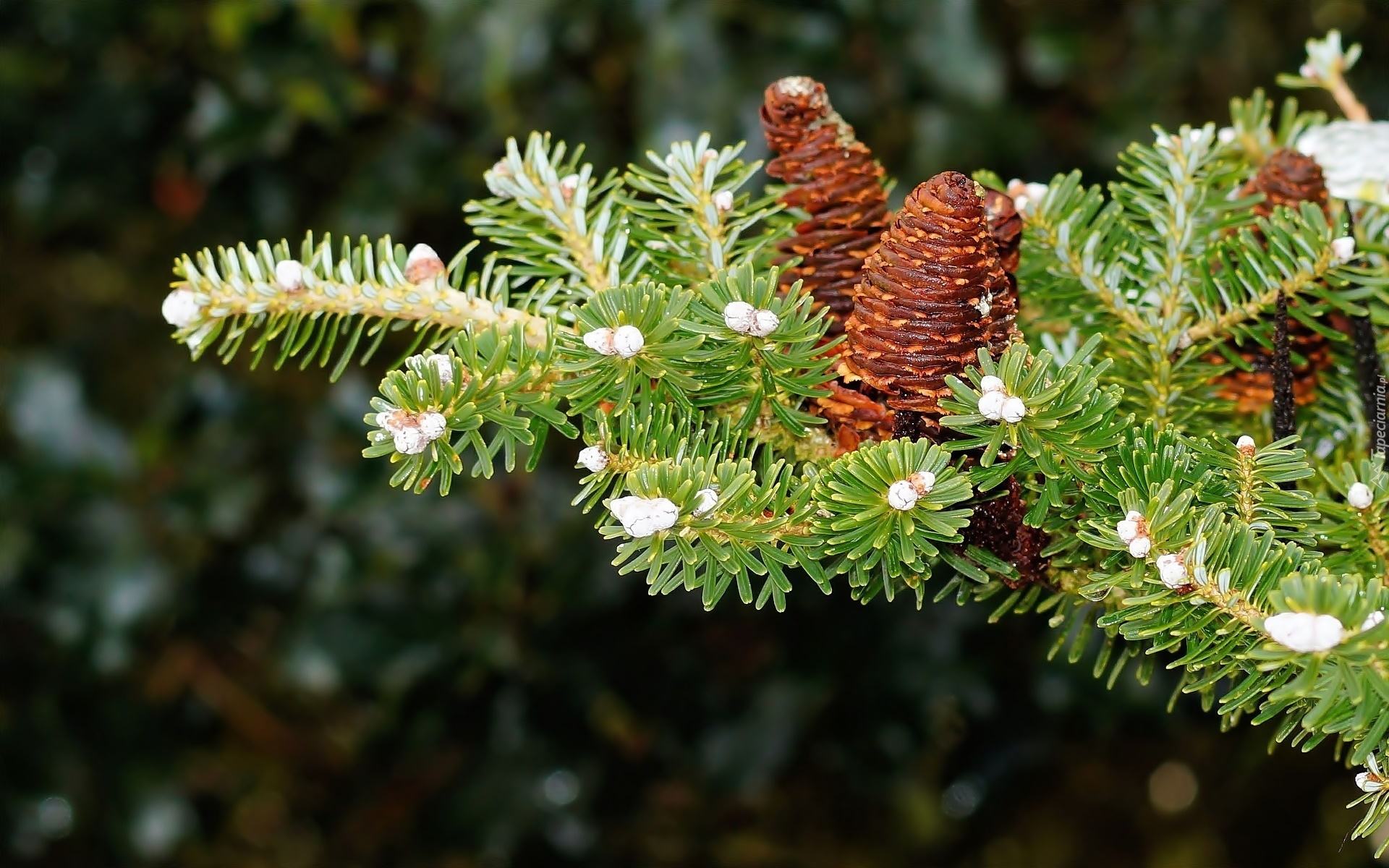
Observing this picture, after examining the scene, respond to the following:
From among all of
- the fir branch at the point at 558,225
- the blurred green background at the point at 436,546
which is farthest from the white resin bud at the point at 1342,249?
the blurred green background at the point at 436,546

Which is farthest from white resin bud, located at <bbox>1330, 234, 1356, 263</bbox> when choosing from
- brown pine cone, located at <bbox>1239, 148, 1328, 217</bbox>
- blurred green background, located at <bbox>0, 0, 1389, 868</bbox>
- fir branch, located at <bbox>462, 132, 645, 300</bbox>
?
blurred green background, located at <bbox>0, 0, 1389, 868</bbox>

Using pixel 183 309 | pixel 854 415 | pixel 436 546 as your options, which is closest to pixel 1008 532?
pixel 854 415

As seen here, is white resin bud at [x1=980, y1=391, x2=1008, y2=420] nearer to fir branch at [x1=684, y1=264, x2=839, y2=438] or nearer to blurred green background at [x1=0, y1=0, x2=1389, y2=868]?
fir branch at [x1=684, y1=264, x2=839, y2=438]

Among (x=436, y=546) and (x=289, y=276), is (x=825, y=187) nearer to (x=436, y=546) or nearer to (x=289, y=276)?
(x=289, y=276)

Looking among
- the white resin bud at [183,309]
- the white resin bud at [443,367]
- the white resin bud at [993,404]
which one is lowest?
the white resin bud at [993,404]

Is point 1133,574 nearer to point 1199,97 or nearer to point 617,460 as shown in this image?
point 617,460

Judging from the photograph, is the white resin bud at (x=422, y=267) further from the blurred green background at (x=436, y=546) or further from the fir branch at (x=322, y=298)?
the blurred green background at (x=436, y=546)

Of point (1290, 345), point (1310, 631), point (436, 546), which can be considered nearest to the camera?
point (1310, 631)
